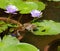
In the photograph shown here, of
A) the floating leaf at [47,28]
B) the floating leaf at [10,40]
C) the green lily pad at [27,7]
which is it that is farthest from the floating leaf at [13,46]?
the green lily pad at [27,7]

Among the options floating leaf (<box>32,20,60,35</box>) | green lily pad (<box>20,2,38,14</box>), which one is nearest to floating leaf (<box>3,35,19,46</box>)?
floating leaf (<box>32,20,60,35</box>)

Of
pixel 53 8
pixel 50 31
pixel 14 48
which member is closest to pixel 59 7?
pixel 53 8

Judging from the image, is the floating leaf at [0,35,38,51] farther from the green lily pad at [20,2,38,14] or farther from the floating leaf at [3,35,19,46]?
the green lily pad at [20,2,38,14]

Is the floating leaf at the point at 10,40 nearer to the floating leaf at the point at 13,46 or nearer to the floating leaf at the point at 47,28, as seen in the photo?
the floating leaf at the point at 13,46

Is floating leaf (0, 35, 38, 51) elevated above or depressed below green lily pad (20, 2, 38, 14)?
below

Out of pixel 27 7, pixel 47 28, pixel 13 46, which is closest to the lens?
pixel 13 46


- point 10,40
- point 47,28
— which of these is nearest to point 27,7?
point 47,28

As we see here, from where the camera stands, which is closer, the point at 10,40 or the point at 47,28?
the point at 10,40

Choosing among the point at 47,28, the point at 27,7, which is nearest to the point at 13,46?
the point at 47,28

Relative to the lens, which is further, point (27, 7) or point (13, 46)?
point (27, 7)

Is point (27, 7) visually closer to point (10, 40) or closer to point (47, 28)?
point (47, 28)

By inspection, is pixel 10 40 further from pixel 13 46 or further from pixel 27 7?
pixel 27 7

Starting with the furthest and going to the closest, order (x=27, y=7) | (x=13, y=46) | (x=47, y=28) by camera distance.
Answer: (x=27, y=7), (x=47, y=28), (x=13, y=46)
